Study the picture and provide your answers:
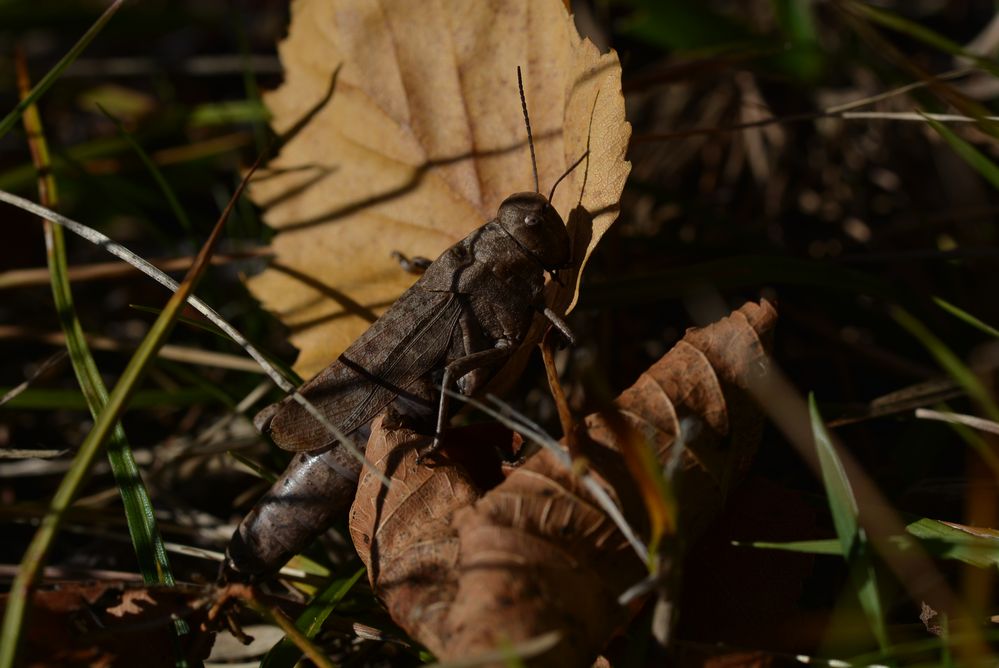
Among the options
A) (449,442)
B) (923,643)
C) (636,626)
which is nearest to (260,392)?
(449,442)

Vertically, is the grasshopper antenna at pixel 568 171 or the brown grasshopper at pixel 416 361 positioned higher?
the grasshopper antenna at pixel 568 171

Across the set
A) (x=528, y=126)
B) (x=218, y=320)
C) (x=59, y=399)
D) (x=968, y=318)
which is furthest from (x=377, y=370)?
(x=968, y=318)

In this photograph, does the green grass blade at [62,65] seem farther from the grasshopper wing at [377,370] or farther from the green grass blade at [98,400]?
the grasshopper wing at [377,370]

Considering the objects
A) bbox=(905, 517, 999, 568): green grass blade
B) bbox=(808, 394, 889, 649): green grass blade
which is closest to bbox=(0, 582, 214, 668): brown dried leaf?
bbox=(808, 394, 889, 649): green grass blade

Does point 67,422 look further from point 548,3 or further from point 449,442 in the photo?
point 548,3

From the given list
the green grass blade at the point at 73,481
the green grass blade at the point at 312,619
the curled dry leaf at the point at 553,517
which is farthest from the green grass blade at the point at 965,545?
the green grass blade at the point at 73,481
